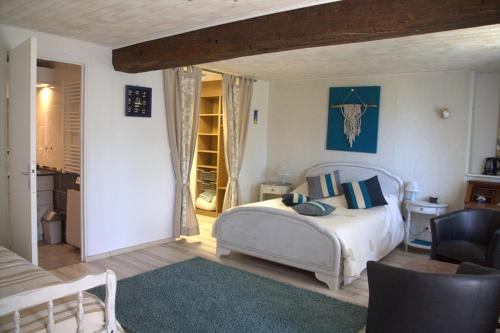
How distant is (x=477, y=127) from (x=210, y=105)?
13.8 ft

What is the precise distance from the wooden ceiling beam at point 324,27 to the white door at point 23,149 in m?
1.14

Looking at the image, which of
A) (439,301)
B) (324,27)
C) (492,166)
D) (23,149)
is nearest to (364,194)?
(492,166)

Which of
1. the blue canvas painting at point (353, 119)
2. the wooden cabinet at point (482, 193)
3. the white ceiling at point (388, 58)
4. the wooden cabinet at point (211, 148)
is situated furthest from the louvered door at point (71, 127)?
the wooden cabinet at point (482, 193)

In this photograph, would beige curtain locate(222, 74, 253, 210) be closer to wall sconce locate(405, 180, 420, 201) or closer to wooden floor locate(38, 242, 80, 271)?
wooden floor locate(38, 242, 80, 271)

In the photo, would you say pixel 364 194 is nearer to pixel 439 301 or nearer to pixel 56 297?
pixel 439 301

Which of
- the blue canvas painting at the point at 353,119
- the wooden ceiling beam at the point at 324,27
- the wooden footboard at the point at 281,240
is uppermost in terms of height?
the wooden ceiling beam at the point at 324,27

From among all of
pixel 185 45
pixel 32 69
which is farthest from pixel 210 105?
pixel 32 69

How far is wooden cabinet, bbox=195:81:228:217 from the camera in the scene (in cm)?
671

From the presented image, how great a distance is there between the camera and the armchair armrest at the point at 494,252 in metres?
3.21

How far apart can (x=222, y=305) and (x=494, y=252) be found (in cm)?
231

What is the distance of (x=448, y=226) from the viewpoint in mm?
3859

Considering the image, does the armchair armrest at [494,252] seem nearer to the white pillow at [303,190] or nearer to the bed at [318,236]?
the bed at [318,236]

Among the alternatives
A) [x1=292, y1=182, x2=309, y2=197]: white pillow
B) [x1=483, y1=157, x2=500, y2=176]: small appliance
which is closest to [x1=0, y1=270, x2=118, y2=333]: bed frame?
[x1=292, y1=182, x2=309, y2=197]: white pillow

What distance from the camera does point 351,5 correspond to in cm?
253
